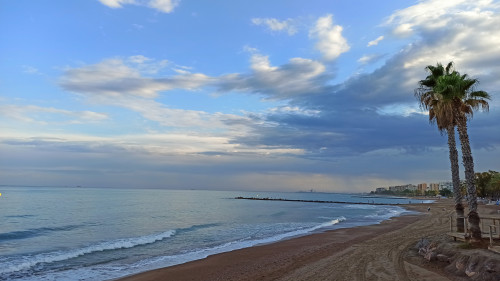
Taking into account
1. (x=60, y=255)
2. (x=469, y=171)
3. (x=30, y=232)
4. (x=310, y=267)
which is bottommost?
(x=30, y=232)

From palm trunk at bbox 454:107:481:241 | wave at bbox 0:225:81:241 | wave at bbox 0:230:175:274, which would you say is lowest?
wave at bbox 0:225:81:241

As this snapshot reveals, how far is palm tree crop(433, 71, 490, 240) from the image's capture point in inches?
560

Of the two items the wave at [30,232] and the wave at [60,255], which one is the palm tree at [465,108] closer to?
the wave at [60,255]

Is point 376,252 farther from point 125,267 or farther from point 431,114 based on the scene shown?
point 125,267

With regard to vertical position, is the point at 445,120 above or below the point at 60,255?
above

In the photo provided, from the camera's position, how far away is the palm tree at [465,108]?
46.6 feet

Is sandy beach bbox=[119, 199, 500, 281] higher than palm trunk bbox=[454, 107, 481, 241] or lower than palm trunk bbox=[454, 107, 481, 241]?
lower

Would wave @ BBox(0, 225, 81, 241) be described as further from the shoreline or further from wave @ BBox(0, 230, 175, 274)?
the shoreline

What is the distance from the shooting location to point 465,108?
15594 mm

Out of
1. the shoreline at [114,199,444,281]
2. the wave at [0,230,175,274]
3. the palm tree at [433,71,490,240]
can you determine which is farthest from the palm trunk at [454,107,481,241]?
the wave at [0,230,175,274]

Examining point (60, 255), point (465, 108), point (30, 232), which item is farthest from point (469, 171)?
point (30, 232)

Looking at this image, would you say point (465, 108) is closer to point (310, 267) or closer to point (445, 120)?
point (445, 120)

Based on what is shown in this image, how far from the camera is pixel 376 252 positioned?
16969 millimetres

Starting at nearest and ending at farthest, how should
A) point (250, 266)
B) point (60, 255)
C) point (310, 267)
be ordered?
point (310, 267)
point (250, 266)
point (60, 255)
